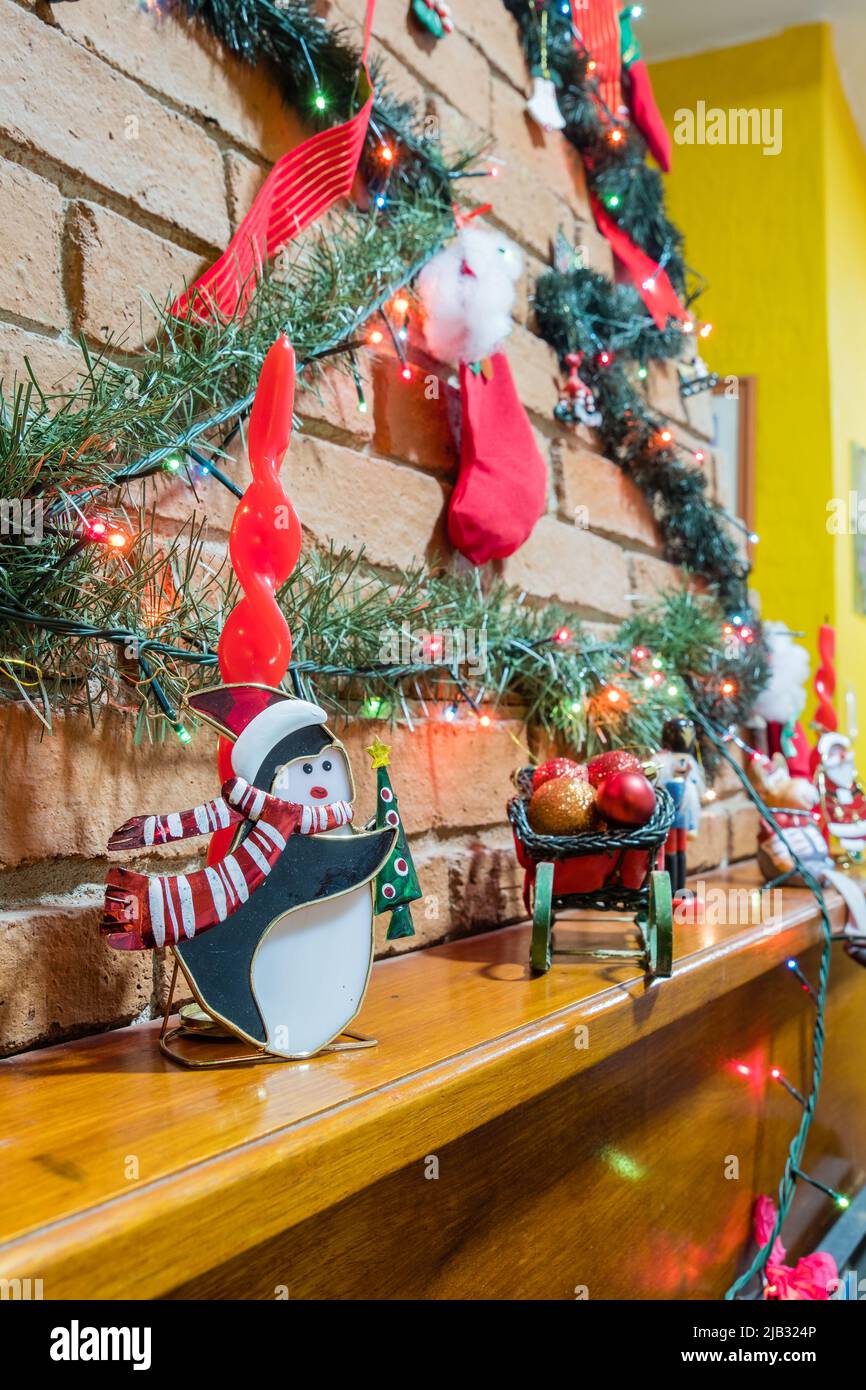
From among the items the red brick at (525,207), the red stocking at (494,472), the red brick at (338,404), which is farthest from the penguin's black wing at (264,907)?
the red brick at (525,207)

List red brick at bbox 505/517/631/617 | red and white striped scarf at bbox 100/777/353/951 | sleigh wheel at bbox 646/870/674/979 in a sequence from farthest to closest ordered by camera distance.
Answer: red brick at bbox 505/517/631/617
sleigh wheel at bbox 646/870/674/979
red and white striped scarf at bbox 100/777/353/951

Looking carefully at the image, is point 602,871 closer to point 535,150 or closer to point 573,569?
point 573,569

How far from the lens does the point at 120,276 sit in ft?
2.65

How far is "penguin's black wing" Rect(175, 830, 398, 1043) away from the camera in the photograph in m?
0.61

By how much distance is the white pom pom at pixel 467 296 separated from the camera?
3.60 ft

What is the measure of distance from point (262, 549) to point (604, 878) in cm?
44

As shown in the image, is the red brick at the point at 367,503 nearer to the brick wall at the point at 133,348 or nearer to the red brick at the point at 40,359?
the brick wall at the point at 133,348

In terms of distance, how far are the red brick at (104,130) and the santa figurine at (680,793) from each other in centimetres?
69

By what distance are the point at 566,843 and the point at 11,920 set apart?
0.45 metres

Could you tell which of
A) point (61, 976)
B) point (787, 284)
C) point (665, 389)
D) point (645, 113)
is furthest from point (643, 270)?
point (61, 976)

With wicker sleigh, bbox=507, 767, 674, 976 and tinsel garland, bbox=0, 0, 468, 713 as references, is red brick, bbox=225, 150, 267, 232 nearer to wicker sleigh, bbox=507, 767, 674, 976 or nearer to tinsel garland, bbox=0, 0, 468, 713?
tinsel garland, bbox=0, 0, 468, 713

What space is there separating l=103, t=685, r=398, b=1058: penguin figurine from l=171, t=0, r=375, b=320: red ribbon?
367 millimetres

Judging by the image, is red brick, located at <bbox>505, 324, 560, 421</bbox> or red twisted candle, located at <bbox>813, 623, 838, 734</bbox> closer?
red brick, located at <bbox>505, 324, 560, 421</bbox>

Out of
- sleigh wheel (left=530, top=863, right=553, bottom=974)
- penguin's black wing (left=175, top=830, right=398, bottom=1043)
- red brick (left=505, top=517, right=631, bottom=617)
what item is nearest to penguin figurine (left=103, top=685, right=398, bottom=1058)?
penguin's black wing (left=175, top=830, right=398, bottom=1043)
